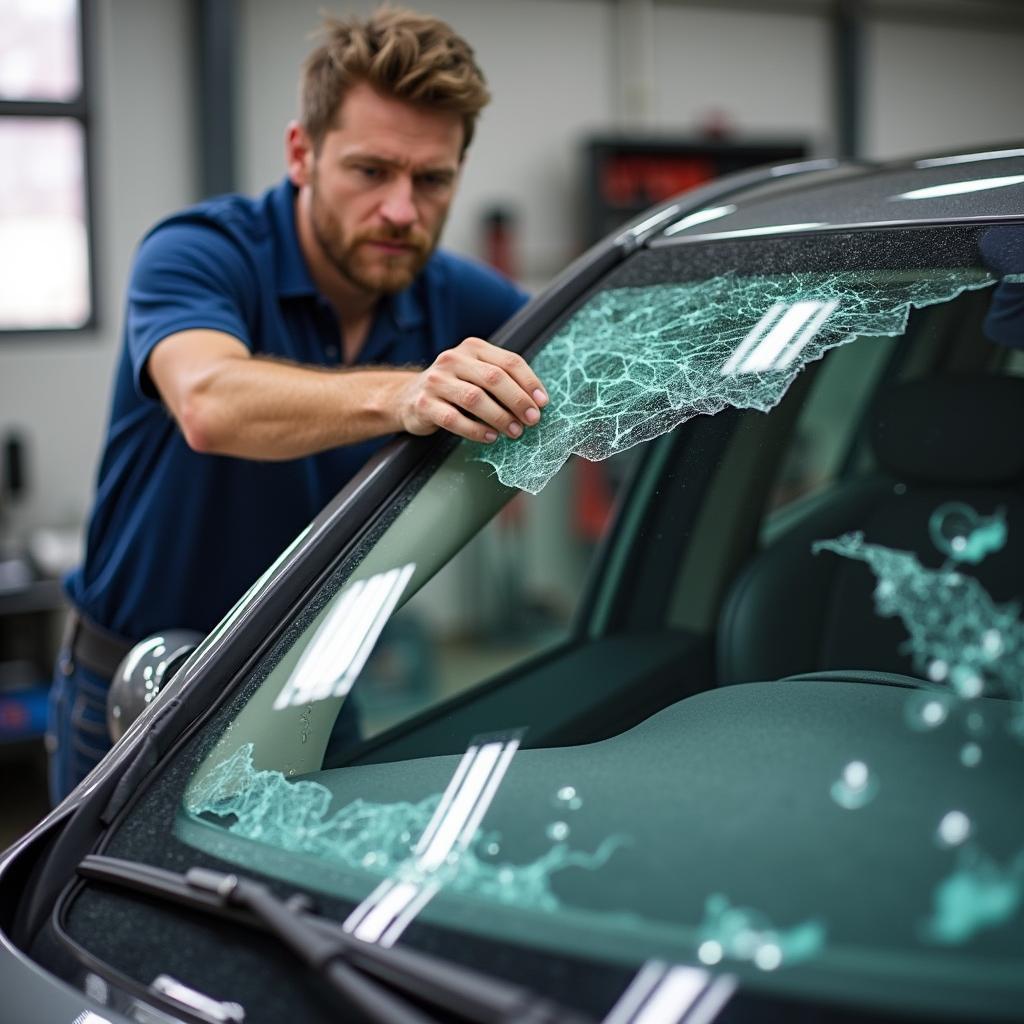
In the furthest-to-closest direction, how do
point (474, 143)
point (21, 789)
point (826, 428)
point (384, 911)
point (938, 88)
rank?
1. point (938, 88)
2. point (826, 428)
3. point (474, 143)
4. point (21, 789)
5. point (384, 911)

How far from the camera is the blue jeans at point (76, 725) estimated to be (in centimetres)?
153

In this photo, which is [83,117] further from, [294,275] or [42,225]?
[294,275]

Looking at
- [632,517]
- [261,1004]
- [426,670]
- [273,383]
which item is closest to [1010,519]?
[632,517]

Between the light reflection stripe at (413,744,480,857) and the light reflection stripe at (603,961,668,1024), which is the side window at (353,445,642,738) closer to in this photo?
the light reflection stripe at (413,744,480,857)

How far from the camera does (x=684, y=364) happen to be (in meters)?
1.05

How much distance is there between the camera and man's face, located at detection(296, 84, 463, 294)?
1.41 metres

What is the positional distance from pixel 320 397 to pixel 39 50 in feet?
11.1

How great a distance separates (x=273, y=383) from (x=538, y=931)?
0.71 metres

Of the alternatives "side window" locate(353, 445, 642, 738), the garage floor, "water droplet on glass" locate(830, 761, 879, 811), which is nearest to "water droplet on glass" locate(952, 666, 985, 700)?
"water droplet on glass" locate(830, 761, 879, 811)

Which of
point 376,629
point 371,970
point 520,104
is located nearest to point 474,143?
point 520,104

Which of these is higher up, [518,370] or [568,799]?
[518,370]

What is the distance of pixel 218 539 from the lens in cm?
150

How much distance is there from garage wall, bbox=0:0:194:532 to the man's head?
294 cm

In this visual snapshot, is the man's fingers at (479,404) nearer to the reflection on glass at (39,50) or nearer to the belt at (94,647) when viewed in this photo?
the belt at (94,647)
